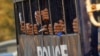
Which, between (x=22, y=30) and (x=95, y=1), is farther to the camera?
(x=22, y=30)

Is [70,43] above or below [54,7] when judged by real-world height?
below

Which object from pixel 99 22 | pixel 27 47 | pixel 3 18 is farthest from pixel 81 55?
pixel 3 18

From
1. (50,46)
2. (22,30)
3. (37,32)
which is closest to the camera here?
(50,46)

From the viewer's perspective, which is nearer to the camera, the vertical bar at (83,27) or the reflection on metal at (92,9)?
the reflection on metal at (92,9)

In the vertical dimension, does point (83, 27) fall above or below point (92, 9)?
below

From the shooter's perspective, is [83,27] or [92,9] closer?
[92,9]

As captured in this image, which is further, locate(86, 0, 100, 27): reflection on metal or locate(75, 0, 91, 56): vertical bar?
locate(75, 0, 91, 56): vertical bar

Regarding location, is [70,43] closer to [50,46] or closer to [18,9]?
[50,46]

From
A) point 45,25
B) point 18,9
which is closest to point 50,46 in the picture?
point 45,25

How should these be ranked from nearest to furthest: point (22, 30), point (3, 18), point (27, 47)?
point (27, 47), point (22, 30), point (3, 18)

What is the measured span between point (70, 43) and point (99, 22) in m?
0.78

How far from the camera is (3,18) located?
745 inches

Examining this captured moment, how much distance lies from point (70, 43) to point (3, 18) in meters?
14.2

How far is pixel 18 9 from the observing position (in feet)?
25.2
